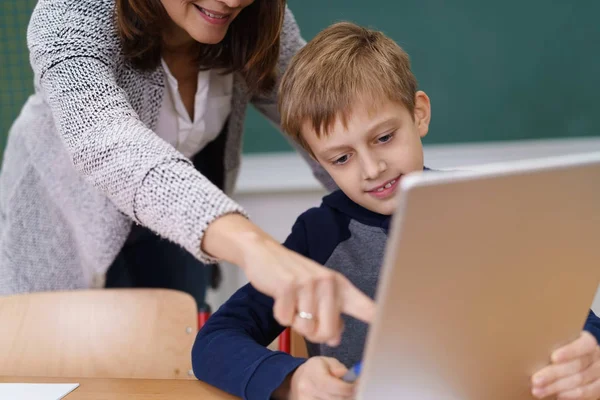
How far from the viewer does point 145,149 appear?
0.83 meters

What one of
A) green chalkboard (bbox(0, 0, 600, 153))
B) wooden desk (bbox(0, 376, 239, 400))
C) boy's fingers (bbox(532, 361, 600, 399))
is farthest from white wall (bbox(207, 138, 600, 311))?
boy's fingers (bbox(532, 361, 600, 399))

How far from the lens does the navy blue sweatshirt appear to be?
0.81 meters

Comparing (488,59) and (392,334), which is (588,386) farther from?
(488,59)

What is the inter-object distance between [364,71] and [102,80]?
37 centimetres

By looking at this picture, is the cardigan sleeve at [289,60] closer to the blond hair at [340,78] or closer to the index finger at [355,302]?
the blond hair at [340,78]

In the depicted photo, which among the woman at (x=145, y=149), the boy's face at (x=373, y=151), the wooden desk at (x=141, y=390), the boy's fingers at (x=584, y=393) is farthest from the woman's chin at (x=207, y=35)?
the boy's fingers at (x=584, y=393)

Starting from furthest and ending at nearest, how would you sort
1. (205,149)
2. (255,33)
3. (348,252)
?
(205,149) → (255,33) → (348,252)

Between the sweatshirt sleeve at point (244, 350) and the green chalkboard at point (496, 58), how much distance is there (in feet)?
3.71

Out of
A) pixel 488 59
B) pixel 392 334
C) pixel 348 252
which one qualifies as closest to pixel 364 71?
pixel 348 252

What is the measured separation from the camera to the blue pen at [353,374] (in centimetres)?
65

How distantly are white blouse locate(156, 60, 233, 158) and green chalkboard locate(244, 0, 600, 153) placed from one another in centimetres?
81

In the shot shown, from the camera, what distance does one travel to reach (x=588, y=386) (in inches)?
28.5

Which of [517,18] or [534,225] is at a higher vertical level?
[517,18]

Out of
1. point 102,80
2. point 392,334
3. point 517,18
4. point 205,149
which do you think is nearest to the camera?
point 392,334
